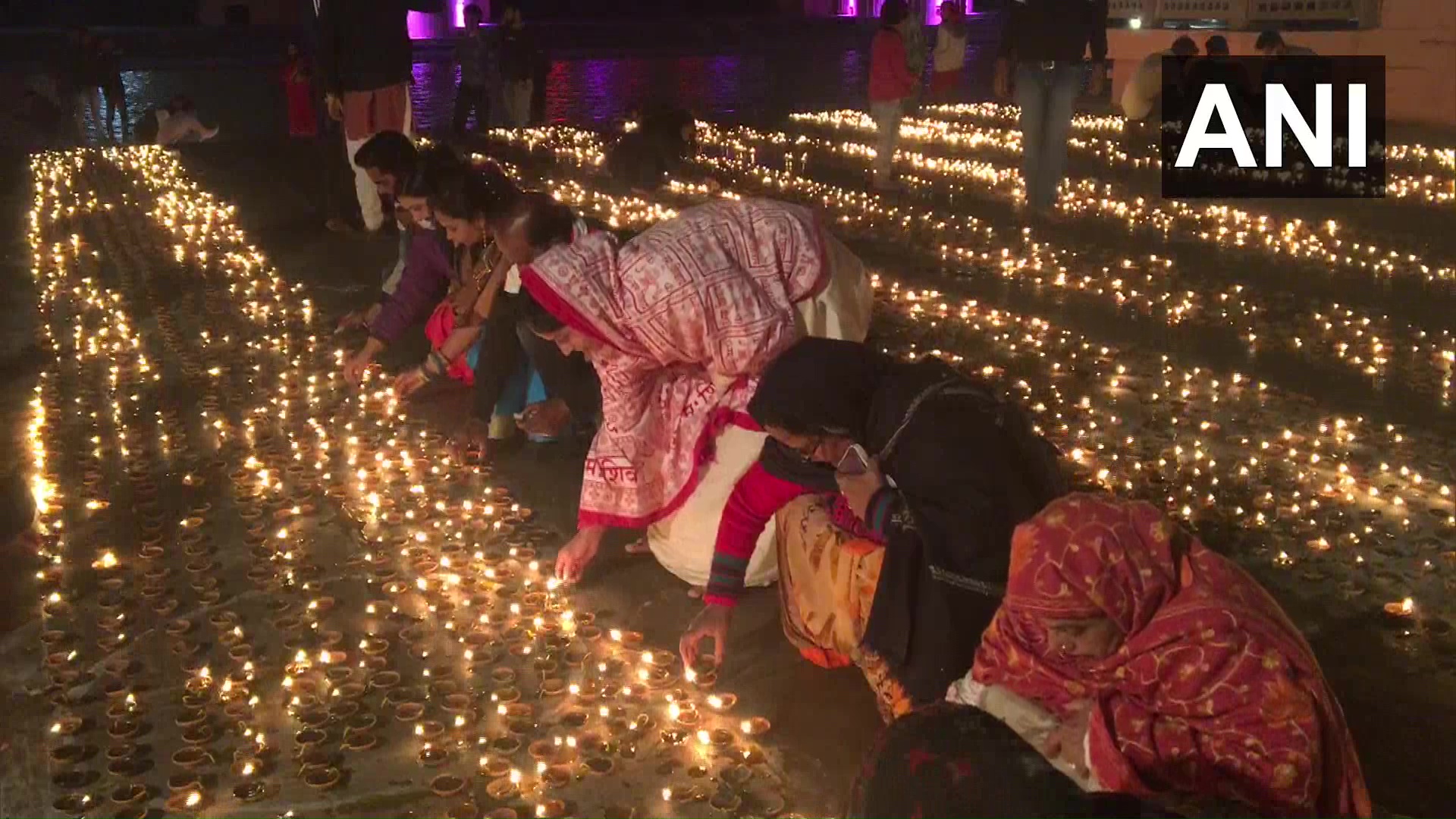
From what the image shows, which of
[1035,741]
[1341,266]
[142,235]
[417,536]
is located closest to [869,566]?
[1035,741]

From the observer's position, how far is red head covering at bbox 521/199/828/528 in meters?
3.62

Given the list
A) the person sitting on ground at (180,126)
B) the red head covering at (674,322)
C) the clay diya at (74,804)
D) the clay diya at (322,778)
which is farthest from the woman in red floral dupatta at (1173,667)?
the person sitting on ground at (180,126)

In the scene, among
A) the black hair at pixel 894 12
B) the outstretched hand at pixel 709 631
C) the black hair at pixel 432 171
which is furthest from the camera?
the black hair at pixel 894 12

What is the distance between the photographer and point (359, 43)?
8.66 metres

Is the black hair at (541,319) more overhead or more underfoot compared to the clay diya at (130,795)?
more overhead

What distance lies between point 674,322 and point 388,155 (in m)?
2.37

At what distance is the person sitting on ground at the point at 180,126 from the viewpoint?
1459 centimetres

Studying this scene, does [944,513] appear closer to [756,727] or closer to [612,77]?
[756,727]

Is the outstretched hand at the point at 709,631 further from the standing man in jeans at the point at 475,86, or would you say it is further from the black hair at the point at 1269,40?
the standing man in jeans at the point at 475,86

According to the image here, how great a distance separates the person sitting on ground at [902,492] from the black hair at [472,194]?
1.70 m

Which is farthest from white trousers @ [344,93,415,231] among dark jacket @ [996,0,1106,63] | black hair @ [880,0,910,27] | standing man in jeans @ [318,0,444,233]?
dark jacket @ [996,0,1106,63]

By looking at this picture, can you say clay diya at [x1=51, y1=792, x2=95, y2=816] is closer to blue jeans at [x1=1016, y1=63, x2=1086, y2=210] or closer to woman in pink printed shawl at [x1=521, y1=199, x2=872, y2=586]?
woman in pink printed shawl at [x1=521, y1=199, x2=872, y2=586]

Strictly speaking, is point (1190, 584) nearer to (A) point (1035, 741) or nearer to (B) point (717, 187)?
(A) point (1035, 741)

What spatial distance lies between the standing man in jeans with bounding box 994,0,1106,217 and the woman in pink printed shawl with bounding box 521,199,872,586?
19.2 ft
